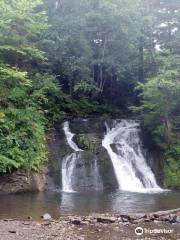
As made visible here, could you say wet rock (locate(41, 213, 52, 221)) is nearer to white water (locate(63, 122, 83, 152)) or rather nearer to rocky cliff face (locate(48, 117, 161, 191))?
rocky cliff face (locate(48, 117, 161, 191))

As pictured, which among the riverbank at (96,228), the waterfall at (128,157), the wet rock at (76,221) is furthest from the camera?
the waterfall at (128,157)

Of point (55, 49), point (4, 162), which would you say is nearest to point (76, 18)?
point (55, 49)

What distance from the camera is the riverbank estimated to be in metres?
11.1

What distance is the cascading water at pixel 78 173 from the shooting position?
2247 cm

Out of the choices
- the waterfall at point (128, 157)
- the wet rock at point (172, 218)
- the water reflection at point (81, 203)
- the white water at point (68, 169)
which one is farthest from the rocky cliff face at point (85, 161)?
the wet rock at point (172, 218)

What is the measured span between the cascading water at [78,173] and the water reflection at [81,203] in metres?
1.69

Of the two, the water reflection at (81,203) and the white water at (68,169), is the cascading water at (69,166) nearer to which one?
the white water at (68,169)

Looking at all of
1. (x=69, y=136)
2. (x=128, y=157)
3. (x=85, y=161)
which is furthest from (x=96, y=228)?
(x=69, y=136)

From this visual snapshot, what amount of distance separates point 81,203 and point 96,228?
5.29 metres

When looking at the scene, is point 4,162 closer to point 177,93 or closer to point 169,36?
point 177,93

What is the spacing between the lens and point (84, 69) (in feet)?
105

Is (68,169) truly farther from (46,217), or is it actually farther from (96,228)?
(96,228)

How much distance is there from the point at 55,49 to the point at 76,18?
3.63 m

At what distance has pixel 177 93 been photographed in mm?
26062
